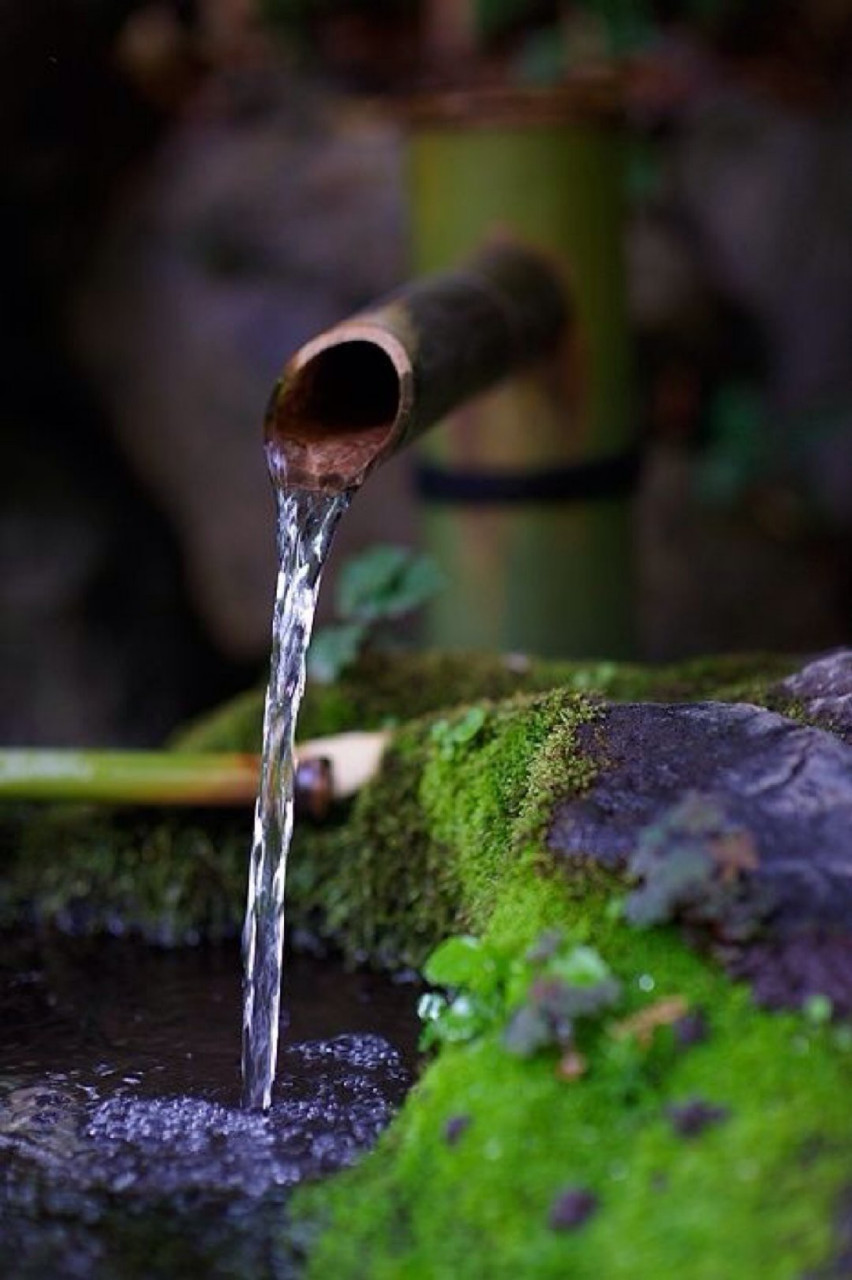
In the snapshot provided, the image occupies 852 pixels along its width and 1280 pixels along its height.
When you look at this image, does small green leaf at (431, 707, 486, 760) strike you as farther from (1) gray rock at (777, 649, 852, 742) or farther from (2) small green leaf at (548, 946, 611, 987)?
(2) small green leaf at (548, 946, 611, 987)

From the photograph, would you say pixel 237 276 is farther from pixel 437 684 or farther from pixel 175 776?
pixel 175 776

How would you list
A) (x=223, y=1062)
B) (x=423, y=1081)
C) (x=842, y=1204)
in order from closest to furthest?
(x=842, y=1204) → (x=423, y=1081) → (x=223, y=1062)

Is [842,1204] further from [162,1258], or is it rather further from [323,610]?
[323,610]

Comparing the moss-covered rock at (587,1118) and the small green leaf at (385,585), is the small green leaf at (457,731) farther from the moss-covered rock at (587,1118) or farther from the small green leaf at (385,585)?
the small green leaf at (385,585)

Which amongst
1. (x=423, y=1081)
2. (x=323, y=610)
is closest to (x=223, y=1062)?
(x=423, y=1081)

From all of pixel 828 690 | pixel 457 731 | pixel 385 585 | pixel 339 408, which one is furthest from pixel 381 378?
pixel 828 690

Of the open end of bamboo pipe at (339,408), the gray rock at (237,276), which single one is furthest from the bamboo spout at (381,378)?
the gray rock at (237,276)
